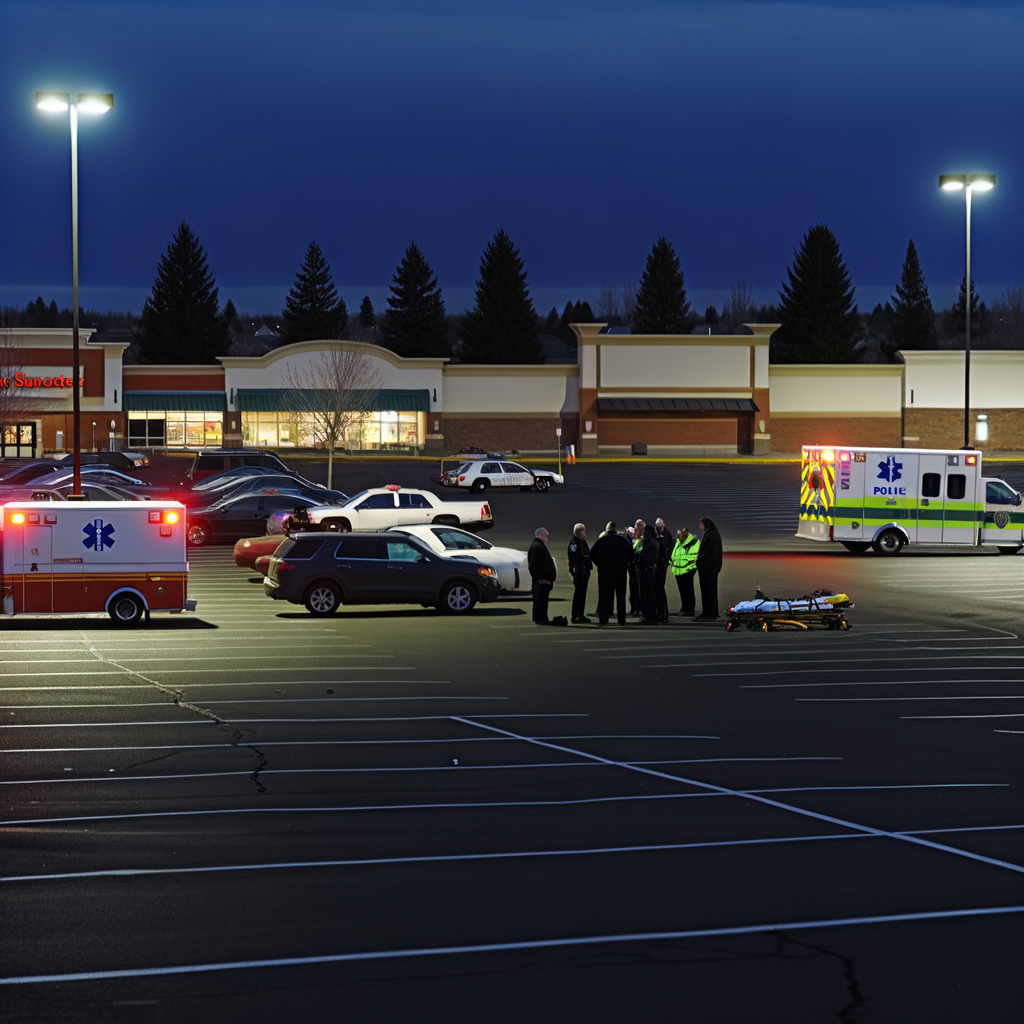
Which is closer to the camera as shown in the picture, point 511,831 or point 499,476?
point 511,831

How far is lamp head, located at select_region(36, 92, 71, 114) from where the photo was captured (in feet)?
83.9

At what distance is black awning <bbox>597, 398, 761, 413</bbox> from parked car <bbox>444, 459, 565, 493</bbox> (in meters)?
26.8

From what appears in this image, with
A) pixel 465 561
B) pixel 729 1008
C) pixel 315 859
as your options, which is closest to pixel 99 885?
pixel 315 859

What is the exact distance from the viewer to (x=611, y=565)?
2108 centimetres

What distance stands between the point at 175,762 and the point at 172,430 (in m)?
71.5

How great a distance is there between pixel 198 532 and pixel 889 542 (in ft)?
58.3

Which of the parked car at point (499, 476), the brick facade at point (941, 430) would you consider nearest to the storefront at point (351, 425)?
the parked car at point (499, 476)

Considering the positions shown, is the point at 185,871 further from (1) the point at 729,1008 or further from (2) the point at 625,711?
(2) the point at 625,711

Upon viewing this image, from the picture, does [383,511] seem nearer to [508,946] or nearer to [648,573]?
[648,573]

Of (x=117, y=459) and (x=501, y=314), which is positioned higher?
(x=501, y=314)

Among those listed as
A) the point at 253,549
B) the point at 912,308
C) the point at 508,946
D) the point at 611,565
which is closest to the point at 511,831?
the point at 508,946

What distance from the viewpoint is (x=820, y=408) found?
3324 inches

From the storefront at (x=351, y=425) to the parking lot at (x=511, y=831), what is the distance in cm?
6166

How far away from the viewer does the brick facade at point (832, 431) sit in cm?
8400
